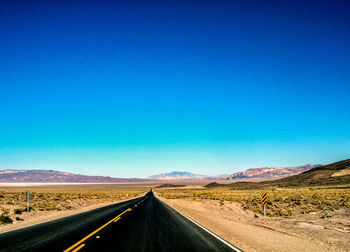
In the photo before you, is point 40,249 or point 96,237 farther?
point 96,237

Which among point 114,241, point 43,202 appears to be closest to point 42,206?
point 43,202

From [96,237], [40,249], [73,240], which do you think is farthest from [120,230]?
[40,249]

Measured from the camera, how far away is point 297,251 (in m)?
8.08

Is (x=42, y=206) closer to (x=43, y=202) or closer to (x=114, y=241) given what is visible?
(x=43, y=202)

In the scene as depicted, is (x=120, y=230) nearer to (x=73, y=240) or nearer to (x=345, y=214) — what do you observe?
(x=73, y=240)

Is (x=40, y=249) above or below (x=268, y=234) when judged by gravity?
above

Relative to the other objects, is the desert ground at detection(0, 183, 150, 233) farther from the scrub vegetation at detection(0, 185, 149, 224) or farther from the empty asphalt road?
the empty asphalt road

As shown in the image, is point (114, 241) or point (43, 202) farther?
point (43, 202)

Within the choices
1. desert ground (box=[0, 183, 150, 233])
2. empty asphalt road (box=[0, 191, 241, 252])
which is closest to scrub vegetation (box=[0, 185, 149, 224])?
desert ground (box=[0, 183, 150, 233])

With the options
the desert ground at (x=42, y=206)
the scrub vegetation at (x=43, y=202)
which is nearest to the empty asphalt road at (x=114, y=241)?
the desert ground at (x=42, y=206)

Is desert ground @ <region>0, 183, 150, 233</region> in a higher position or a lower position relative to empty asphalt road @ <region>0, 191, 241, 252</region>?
lower

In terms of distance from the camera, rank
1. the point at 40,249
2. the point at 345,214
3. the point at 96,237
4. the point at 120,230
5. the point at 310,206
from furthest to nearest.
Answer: the point at 310,206, the point at 345,214, the point at 120,230, the point at 96,237, the point at 40,249

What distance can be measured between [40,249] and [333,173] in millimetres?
123856

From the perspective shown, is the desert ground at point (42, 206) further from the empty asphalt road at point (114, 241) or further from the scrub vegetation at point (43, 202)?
the empty asphalt road at point (114, 241)
